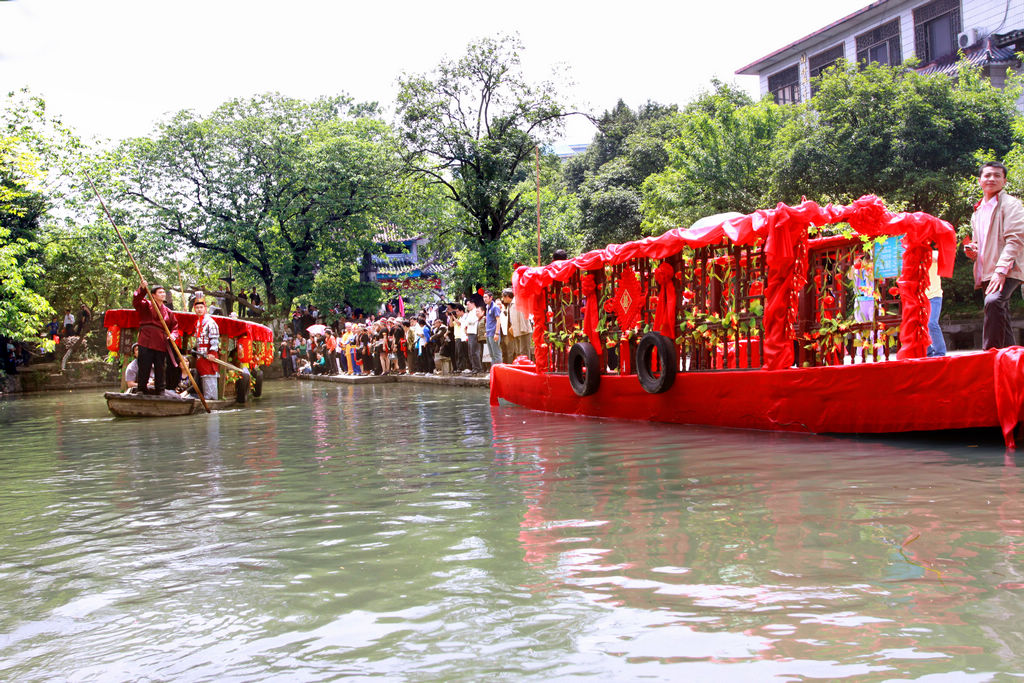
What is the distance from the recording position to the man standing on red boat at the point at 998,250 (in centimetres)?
705

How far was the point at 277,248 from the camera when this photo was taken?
118ft

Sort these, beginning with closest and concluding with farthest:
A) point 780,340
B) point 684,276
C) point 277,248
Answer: point 780,340, point 684,276, point 277,248

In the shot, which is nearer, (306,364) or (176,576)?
(176,576)

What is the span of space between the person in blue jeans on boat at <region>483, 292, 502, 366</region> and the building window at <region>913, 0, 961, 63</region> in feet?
60.7

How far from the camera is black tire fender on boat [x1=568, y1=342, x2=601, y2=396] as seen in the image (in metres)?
11.0

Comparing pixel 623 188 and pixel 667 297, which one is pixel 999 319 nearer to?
pixel 667 297

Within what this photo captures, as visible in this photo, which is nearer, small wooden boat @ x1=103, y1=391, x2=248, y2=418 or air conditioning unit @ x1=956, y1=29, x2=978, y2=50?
small wooden boat @ x1=103, y1=391, x2=248, y2=418

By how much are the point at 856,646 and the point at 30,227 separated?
104 feet

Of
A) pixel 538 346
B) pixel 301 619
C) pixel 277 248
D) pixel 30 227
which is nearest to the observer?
pixel 301 619

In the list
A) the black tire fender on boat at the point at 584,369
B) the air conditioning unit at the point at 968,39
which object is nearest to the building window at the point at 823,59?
the air conditioning unit at the point at 968,39

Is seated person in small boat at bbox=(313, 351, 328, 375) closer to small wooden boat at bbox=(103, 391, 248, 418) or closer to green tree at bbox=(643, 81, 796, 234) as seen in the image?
green tree at bbox=(643, 81, 796, 234)

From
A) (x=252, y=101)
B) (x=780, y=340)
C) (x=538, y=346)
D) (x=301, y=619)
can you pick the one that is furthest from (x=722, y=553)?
(x=252, y=101)

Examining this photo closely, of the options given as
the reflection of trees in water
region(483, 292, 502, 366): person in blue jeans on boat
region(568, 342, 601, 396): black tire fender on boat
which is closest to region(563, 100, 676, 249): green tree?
region(483, 292, 502, 366): person in blue jeans on boat

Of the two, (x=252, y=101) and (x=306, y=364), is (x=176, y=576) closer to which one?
(x=306, y=364)
